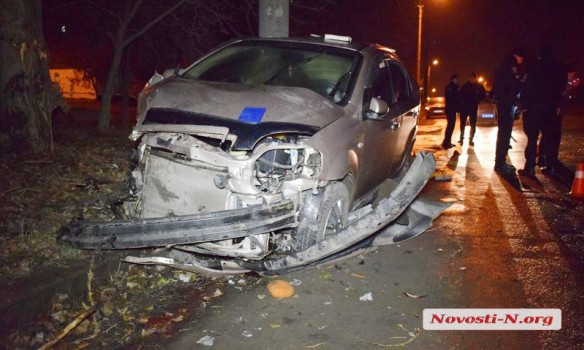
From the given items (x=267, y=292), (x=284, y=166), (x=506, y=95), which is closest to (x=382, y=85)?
(x=284, y=166)

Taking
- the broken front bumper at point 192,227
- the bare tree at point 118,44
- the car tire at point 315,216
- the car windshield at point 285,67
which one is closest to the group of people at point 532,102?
the car windshield at point 285,67

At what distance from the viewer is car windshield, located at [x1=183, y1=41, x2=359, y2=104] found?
194 inches

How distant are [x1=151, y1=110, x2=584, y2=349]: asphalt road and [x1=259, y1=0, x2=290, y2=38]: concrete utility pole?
12.2 ft

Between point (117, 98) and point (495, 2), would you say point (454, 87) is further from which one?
point (495, 2)

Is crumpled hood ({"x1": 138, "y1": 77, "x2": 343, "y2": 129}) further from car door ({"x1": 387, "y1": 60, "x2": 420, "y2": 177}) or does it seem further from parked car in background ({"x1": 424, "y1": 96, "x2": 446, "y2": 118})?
parked car in background ({"x1": 424, "y1": 96, "x2": 446, "y2": 118})

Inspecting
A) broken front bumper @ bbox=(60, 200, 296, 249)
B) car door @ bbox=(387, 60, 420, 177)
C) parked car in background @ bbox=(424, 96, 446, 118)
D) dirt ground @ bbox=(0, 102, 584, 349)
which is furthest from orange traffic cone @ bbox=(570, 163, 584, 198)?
parked car in background @ bbox=(424, 96, 446, 118)

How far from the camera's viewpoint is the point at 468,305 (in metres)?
3.97

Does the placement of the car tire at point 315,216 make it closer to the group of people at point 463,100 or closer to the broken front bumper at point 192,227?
the broken front bumper at point 192,227

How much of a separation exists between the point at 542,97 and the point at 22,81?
8.14 meters

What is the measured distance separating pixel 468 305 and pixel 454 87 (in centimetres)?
914

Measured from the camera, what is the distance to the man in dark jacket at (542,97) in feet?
27.4

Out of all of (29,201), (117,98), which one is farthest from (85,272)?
(117,98)

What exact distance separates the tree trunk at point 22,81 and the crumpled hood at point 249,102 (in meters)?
3.22

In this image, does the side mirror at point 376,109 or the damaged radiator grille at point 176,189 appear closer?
the damaged radiator grille at point 176,189
